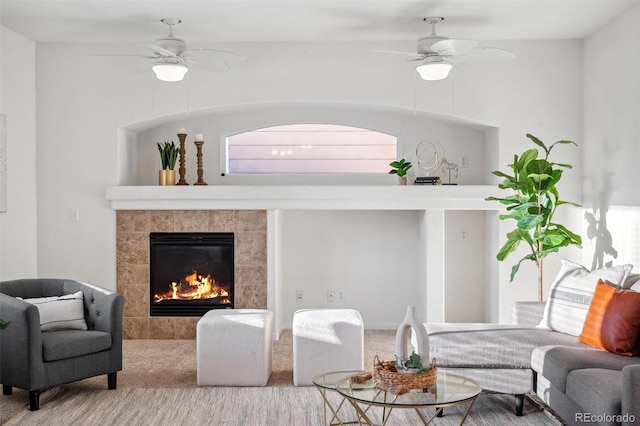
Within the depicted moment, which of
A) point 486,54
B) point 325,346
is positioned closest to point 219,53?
point 486,54

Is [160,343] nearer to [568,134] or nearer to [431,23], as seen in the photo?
[431,23]

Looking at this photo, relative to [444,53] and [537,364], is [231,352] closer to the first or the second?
[537,364]

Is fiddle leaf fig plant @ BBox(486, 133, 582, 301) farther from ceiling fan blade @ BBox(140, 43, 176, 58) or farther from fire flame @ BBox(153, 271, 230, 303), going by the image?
ceiling fan blade @ BBox(140, 43, 176, 58)

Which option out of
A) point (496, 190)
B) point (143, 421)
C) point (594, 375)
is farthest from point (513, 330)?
point (143, 421)

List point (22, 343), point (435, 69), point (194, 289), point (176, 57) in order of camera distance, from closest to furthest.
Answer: point (22, 343), point (176, 57), point (435, 69), point (194, 289)

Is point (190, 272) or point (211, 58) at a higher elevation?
point (211, 58)

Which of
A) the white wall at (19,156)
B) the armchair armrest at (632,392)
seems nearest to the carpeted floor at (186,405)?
the armchair armrest at (632,392)

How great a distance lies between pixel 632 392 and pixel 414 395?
0.96 meters

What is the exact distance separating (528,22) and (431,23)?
0.77 metres

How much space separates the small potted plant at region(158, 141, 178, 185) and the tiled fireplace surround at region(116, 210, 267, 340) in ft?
0.98

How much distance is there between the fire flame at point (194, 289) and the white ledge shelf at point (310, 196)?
2.21ft

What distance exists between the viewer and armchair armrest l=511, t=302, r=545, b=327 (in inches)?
199

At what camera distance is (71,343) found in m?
4.55

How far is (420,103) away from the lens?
6.41 metres
